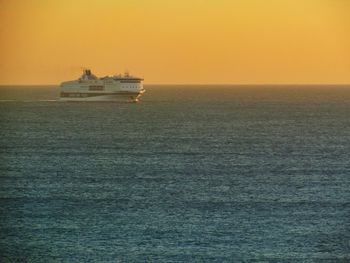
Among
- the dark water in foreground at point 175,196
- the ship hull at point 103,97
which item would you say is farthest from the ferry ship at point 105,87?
the dark water in foreground at point 175,196

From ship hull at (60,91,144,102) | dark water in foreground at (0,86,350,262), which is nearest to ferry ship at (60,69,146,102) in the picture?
ship hull at (60,91,144,102)

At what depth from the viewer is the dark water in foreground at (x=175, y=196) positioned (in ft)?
69.2

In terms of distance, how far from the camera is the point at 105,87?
8406cm

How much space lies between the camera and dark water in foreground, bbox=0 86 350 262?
69.2ft

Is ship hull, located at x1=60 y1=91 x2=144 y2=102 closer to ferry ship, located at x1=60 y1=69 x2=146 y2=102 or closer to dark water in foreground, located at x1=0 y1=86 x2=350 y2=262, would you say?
ferry ship, located at x1=60 y1=69 x2=146 y2=102

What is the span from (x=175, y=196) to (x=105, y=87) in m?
56.8

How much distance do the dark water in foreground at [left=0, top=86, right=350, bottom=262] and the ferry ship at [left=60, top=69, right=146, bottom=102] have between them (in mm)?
28250

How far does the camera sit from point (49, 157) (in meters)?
40.1

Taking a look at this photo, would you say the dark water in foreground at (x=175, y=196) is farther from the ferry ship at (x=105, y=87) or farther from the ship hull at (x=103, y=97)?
the ship hull at (x=103, y=97)

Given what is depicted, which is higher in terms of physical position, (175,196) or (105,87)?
(105,87)

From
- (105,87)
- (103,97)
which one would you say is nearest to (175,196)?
(105,87)

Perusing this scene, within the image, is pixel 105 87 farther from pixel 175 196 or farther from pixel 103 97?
pixel 175 196

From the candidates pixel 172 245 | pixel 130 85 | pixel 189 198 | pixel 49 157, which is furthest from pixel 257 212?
pixel 130 85

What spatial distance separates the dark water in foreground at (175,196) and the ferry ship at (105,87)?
28250mm
